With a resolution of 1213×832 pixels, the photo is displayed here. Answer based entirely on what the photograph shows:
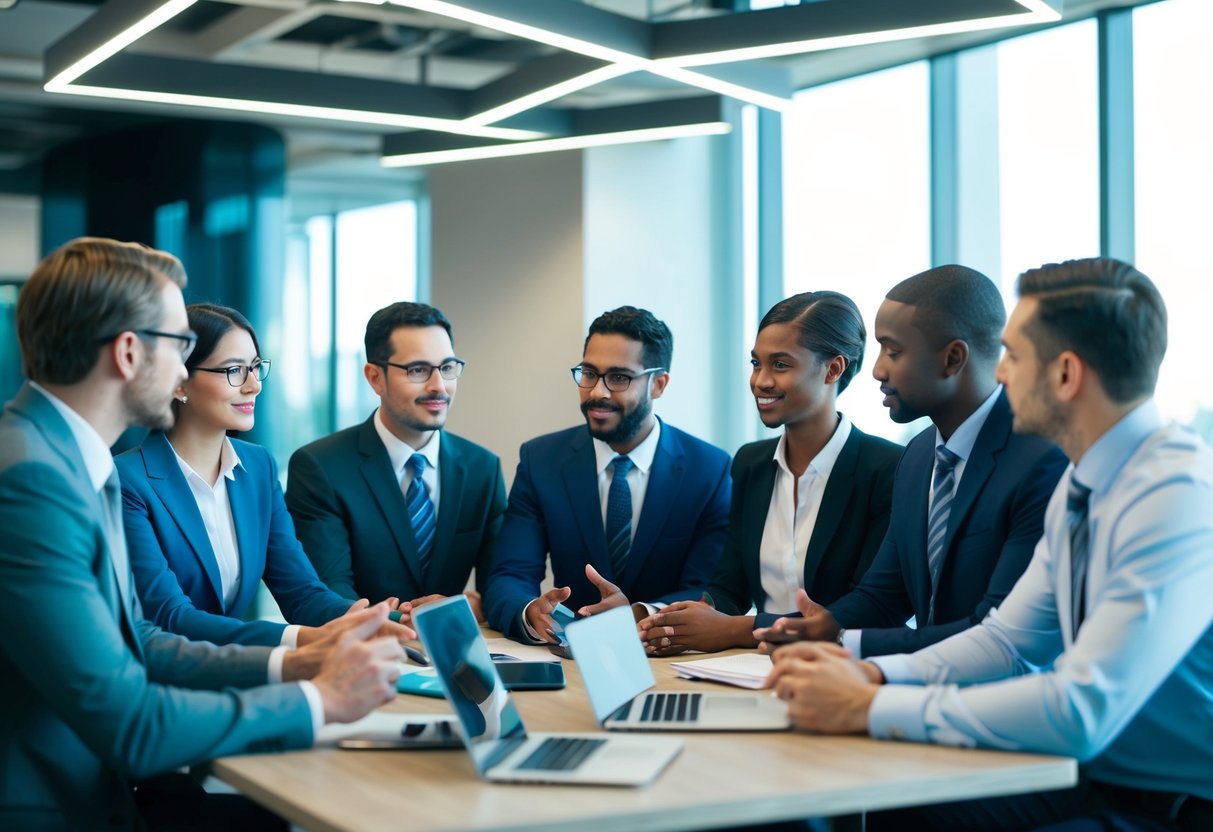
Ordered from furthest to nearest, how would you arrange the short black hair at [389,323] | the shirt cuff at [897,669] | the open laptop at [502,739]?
1. the short black hair at [389,323]
2. the shirt cuff at [897,669]
3. the open laptop at [502,739]

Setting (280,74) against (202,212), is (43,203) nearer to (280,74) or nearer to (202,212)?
(202,212)

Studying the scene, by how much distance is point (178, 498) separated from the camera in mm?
3377

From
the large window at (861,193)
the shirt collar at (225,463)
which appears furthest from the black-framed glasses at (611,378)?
the large window at (861,193)

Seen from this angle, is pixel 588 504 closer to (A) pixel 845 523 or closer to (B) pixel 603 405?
(B) pixel 603 405

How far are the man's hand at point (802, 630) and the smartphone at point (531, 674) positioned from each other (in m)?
0.51

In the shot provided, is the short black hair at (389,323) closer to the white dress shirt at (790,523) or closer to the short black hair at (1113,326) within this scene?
the white dress shirt at (790,523)

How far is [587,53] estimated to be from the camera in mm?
→ 3459

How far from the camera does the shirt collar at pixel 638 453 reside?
430cm

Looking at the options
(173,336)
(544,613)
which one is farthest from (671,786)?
(544,613)

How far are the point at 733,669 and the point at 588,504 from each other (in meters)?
1.35

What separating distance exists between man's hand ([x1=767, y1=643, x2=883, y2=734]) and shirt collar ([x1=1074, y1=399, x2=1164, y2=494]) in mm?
589

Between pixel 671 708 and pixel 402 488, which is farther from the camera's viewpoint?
pixel 402 488

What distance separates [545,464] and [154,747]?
2286mm

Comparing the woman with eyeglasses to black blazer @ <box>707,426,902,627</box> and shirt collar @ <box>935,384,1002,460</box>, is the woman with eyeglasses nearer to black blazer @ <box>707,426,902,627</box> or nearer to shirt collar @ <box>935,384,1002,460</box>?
black blazer @ <box>707,426,902,627</box>
